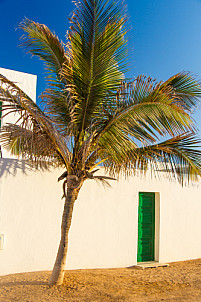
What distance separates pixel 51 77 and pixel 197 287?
5016 millimetres

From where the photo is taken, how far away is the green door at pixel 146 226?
8.55 m

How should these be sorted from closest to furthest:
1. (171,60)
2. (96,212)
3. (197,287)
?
(197,287)
(96,212)
(171,60)

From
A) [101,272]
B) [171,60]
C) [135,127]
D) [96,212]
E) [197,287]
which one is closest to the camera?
[135,127]

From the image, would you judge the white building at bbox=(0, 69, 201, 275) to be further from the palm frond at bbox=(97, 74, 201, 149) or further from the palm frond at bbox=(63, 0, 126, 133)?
the palm frond at bbox=(97, 74, 201, 149)

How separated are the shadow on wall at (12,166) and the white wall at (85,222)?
21mm

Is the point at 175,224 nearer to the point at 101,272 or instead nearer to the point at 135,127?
the point at 101,272

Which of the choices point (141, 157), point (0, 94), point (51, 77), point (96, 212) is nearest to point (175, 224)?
point (96, 212)

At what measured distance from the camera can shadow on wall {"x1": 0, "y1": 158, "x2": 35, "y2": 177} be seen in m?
6.46

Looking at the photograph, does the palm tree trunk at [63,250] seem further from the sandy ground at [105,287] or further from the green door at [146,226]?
the green door at [146,226]

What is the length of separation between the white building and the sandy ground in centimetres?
45

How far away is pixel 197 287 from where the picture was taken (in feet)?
20.4

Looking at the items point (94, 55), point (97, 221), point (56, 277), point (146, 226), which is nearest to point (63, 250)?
point (56, 277)

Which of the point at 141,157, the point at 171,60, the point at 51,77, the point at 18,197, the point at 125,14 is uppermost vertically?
the point at 171,60

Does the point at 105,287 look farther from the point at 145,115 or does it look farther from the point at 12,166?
the point at 145,115
